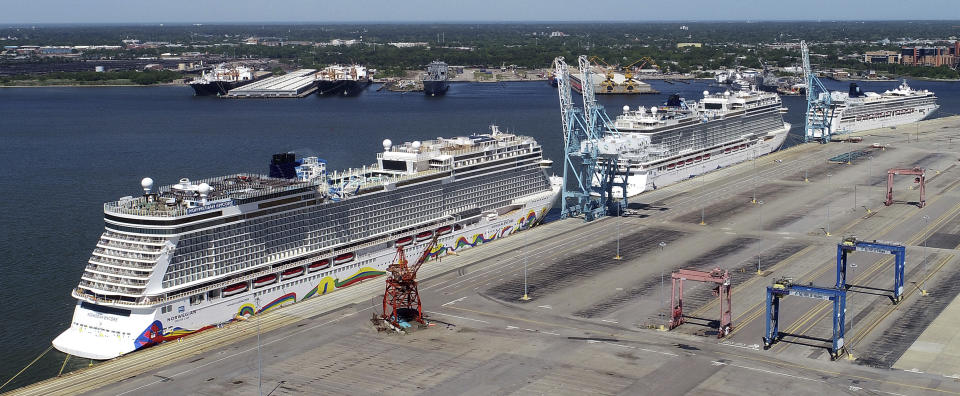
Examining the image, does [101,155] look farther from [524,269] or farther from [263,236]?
[524,269]

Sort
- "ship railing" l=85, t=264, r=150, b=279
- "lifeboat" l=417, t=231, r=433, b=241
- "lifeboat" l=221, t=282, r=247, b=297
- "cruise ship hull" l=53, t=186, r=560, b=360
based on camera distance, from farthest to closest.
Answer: "lifeboat" l=417, t=231, r=433, b=241, "lifeboat" l=221, t=282, r=247, b=297, "ship railing" l=85, t=264, r=150, b=279, "cruise ship hull" l=53, t=186, r=560, b=360

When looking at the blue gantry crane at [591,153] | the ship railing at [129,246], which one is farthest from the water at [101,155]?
the blue gantry crane at [591,153]

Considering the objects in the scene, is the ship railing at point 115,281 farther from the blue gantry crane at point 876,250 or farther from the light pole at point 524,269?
the blue gantry crane at point 876,250

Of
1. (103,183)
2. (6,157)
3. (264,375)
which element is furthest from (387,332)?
(6,157)

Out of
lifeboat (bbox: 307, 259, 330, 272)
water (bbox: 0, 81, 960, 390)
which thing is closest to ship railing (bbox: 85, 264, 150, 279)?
water (bbox: 0, 81, 960, 390)

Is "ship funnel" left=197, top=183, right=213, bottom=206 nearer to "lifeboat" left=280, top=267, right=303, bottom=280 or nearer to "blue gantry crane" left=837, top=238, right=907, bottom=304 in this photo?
"lifeboat" left=280, top=267, right=303, bottom=280

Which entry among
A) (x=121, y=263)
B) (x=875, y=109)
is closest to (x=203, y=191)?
(x=121, y=263)
